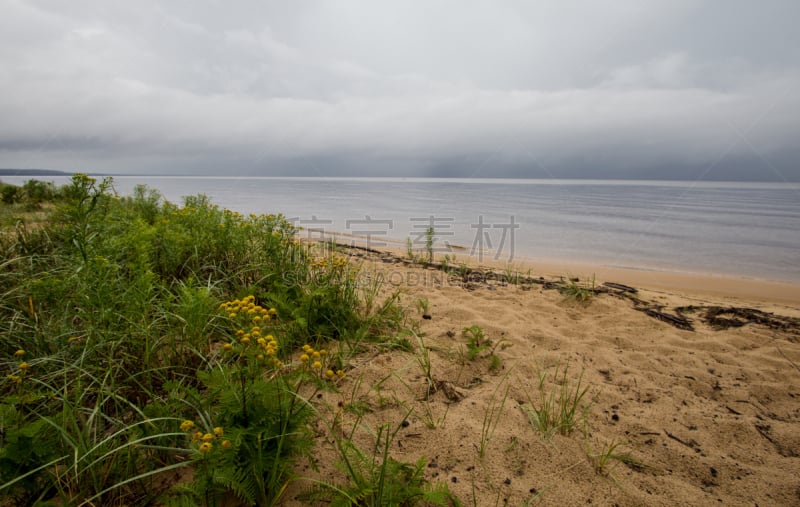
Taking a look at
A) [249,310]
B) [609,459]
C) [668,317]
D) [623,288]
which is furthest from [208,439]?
[623,288]

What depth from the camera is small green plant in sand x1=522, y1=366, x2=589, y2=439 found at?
232 centimetres

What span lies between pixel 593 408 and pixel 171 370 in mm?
2972

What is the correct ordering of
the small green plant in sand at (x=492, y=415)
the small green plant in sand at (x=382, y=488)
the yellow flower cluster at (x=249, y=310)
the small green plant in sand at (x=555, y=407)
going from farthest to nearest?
the small green plant in sand at (x=555, y=407), the small green plant in sand at (x=492, y=415), the yellow flower cluster at (x=249, y=310), the small green plant in sand at (x=382, y=488)

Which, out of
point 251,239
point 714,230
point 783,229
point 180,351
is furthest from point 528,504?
point 783,229

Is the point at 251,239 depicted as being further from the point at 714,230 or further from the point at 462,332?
the point at 714,230

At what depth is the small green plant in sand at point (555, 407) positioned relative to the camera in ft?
7.60

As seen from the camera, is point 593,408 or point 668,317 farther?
point 668,317

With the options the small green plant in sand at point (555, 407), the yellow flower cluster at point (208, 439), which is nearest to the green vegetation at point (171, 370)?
the yellow flower cluster at point (208, 439)

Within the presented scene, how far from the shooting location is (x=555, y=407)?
255cm

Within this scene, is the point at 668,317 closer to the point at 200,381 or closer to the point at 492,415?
the point at 492,415

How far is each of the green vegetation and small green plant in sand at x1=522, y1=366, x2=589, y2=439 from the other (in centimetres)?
94

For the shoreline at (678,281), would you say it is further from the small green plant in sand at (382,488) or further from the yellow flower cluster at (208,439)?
the yellow flower cluster at (208,439)

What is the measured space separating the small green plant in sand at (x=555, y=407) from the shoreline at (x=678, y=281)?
11.2 ft

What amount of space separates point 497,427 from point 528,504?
552mm
